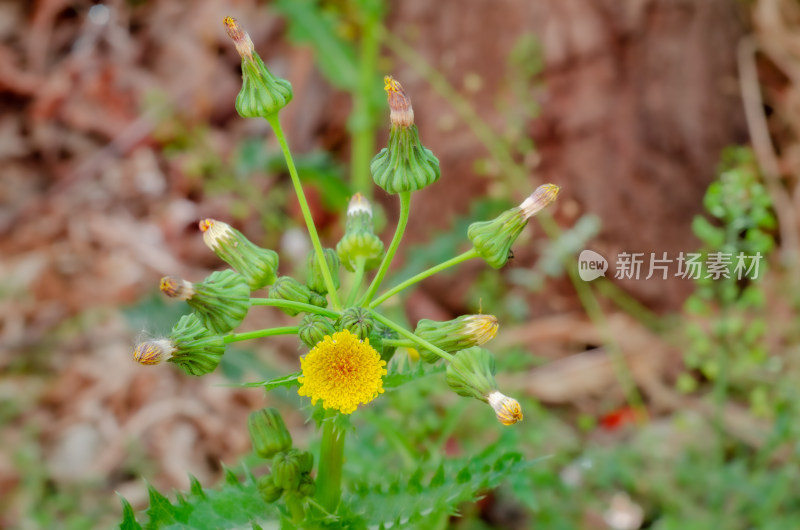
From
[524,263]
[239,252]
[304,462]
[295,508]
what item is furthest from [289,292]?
[524,263]

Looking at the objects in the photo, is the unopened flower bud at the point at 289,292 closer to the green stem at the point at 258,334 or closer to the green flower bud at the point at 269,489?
the green stem at the point at 258,334

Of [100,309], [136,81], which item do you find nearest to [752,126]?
[100,309]

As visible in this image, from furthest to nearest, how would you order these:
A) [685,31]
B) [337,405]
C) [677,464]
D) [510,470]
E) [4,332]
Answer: [4,332]
[685,31]
[677,464]
[510,470]
[337,405]

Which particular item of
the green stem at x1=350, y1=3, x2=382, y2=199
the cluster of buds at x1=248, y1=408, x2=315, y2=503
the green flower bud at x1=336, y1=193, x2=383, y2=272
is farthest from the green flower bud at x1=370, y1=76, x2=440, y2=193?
the green stem at x1=350, y1=3, x2=382, y2=199

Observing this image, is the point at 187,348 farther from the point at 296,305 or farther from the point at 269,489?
the point at 269,489

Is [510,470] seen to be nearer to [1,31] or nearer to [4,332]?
[4,332]

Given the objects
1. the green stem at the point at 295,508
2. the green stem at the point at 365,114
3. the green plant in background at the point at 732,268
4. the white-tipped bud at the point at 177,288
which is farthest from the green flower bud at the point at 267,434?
the green stem at the point at 365,114
